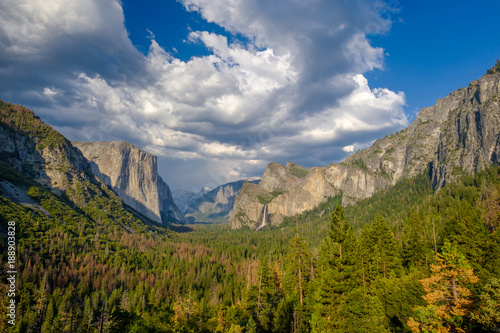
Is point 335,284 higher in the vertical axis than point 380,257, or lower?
higher

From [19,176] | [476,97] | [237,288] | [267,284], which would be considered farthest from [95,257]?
[476,97]

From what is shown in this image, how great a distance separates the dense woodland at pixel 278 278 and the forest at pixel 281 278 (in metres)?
0.20

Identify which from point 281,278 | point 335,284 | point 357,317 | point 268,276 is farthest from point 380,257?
point 281,278

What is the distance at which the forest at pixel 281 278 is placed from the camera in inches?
891

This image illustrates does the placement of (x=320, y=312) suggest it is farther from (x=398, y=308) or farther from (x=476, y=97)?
(x=476, y=97)

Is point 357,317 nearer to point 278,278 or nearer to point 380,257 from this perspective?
point 380,257

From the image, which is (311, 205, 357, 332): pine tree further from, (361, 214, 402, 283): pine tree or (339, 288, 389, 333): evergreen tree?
(361, 214, 402, 283): pine tree

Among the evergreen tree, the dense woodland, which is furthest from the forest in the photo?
the dense woodland

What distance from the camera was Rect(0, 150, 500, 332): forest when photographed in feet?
74.3

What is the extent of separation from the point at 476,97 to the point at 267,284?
23289cm

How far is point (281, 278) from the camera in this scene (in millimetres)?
74188

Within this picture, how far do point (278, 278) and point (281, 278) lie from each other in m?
2.88

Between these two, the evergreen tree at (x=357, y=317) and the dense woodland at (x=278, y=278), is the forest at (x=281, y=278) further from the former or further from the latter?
the dense woodland at (x=278, y=278)

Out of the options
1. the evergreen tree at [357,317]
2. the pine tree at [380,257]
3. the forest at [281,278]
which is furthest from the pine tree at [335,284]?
the pine tree at [380,257]
